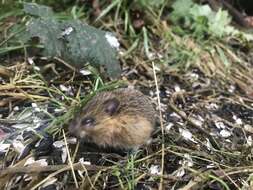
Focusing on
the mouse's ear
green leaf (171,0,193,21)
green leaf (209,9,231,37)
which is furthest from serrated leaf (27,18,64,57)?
green leaf (209,9,231,37)

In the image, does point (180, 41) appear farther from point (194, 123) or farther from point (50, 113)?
point (50, 113)

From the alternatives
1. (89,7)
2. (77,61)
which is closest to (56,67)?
(77,61)

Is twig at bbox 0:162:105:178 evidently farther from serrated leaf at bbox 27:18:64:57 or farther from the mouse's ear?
serrated leaf at bbox 27:18:64:57

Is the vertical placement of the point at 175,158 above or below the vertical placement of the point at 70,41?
below

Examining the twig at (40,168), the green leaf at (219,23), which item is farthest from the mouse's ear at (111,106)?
the green leaf at (219,23)

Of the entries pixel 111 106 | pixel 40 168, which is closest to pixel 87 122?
pixel 111 106

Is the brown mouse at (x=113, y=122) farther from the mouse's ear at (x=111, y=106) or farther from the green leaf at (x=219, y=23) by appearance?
the green leaf at (x=219, y=23)

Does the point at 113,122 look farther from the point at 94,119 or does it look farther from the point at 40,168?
the point at 40,168
